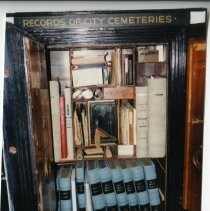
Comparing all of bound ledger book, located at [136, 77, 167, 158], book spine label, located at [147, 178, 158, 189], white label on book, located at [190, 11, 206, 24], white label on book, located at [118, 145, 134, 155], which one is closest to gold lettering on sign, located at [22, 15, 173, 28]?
white label on book, located at [190, 11, 206, 24]

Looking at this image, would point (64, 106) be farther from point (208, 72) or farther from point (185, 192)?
point (208, 72)

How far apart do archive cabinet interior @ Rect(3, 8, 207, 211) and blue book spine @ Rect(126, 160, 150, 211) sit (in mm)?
46

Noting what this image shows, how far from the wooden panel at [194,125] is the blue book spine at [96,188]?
2.40 ft

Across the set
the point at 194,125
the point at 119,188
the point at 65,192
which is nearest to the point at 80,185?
the point at 65,192

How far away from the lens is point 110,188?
2336 mm

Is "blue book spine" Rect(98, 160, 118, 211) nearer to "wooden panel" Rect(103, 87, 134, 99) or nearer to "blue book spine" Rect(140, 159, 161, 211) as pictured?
"blue book spine" Rect(140, 159, 161, 211)

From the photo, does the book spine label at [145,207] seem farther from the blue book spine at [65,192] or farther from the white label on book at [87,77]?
the white label on book at [87,77]

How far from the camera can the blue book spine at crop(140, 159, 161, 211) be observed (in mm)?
2316

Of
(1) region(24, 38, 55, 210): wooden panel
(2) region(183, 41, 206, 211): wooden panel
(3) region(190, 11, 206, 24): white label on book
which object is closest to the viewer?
(1) region(24, 38, 55, 210): wooden panel

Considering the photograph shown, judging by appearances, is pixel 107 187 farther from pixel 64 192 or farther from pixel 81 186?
pixel 64 192

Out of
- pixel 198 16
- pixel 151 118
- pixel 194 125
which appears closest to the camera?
pixel 198 16

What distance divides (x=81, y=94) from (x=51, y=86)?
29cm

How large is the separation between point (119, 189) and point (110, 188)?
→ 0.08 meters

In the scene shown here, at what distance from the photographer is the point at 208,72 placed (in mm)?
1004
